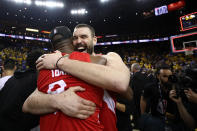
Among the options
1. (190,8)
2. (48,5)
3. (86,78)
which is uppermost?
(48,5)

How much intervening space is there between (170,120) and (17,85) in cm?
259

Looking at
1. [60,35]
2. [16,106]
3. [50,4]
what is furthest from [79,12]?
[60,35]

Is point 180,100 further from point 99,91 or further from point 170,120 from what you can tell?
point 99,91

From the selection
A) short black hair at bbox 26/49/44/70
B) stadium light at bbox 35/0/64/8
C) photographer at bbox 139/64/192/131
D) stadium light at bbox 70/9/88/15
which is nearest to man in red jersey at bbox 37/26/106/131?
short black hair at bbox 26/49/44/70

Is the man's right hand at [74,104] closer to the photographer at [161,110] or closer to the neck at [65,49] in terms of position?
the neck at [65,49]

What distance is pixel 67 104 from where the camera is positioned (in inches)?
38.2

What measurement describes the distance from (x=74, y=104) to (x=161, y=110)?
188 cm

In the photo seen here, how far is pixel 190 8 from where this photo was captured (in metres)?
16.1

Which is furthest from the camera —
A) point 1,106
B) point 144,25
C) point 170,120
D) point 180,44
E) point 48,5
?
point 144,25

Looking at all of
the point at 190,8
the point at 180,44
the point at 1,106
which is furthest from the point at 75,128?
A: the point at 190,8

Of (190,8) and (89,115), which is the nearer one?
(89,115)

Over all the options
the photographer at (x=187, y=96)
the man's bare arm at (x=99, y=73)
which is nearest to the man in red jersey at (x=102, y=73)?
the man's bare arm at (x=99, y=73)

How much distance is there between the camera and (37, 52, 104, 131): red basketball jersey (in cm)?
96

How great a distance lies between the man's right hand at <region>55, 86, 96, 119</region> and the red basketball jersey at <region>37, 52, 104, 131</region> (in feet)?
0.13
